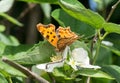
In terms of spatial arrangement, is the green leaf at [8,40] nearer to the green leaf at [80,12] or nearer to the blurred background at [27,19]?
the blurred background at [27,19]

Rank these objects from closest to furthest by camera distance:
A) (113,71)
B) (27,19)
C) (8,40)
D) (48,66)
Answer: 1. (48,66)
2. (113,71)
3. (8,40)
4. (27,19)

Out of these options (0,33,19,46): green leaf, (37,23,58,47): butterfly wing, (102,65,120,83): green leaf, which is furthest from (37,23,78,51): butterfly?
(0,33,19,46): green leaf

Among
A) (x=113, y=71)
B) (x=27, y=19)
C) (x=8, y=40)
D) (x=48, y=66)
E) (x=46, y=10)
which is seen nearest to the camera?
(x=48, y=66)

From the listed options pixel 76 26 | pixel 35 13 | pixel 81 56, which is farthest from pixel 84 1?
pixel 81 56

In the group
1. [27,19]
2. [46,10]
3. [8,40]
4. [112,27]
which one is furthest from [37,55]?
[27,19]

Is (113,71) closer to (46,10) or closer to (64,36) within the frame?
(64,36)

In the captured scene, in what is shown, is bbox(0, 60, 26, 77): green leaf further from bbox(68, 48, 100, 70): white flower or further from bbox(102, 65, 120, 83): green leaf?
bbox(102, 65, 120, 83): green leaf
